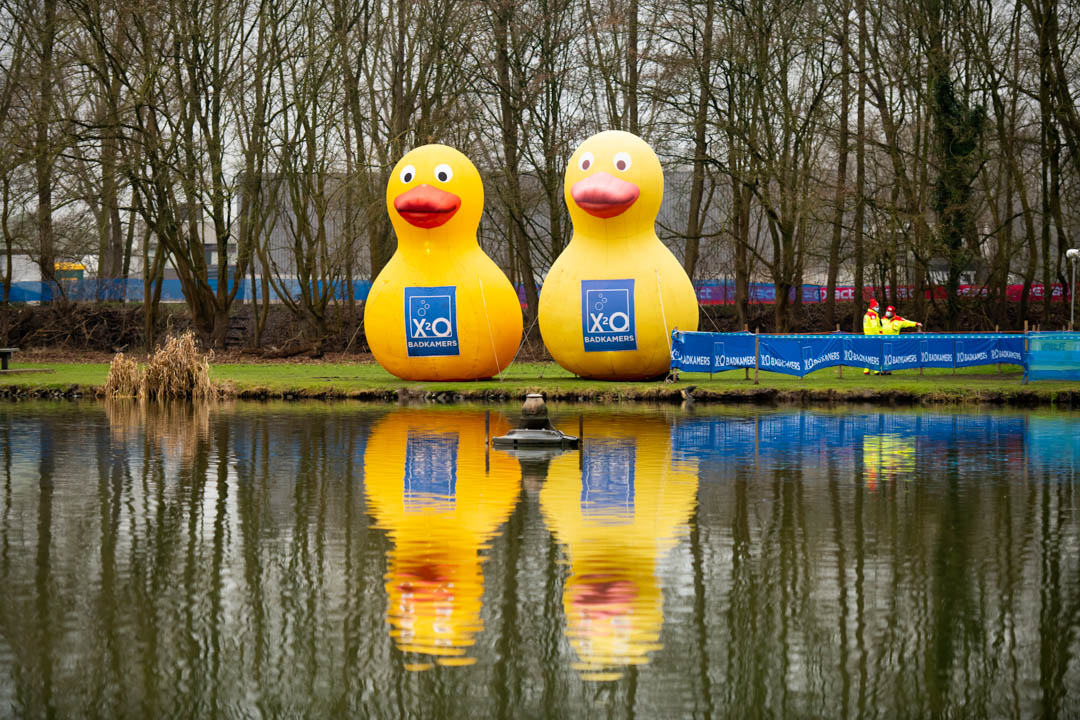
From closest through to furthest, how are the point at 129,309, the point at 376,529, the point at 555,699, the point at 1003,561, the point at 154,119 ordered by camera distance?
the point at 555,699 < the point at 1003,561 < the point at 376,529 < the point at 154,119 < the point at 129,309

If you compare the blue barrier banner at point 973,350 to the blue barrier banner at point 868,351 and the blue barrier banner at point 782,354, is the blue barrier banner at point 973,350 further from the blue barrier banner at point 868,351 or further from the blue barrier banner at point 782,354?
the blue barrier banner at point 782,354

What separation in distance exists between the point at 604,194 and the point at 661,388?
12.5 feet

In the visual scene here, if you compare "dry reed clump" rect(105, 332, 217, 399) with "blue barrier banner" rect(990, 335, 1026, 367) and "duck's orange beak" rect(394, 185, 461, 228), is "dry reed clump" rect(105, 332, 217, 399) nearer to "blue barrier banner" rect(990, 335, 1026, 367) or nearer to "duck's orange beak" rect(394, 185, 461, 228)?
"duck's orange beak" rect(394, 185, 461, 228)

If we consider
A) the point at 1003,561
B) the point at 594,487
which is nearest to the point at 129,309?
the point at 594,487

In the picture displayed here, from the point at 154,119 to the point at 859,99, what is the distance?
1953 centimetres

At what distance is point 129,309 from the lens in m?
44.9

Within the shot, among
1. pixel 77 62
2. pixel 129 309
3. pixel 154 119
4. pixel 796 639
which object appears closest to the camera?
pixel 796 639

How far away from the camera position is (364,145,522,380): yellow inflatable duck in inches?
1073

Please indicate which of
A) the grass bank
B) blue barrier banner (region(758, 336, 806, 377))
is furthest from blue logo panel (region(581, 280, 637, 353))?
blue barrier banner (region(758, 336, 806, 377))

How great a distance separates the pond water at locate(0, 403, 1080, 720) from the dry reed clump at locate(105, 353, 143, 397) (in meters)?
9.52

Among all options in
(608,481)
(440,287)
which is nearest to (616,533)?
(608,481)

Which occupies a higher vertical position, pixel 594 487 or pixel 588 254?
pixel 588 254

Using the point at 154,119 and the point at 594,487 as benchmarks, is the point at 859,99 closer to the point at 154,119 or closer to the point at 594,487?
the point at 154,119

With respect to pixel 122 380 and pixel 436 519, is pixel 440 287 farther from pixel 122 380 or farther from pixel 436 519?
pixel 436 519
